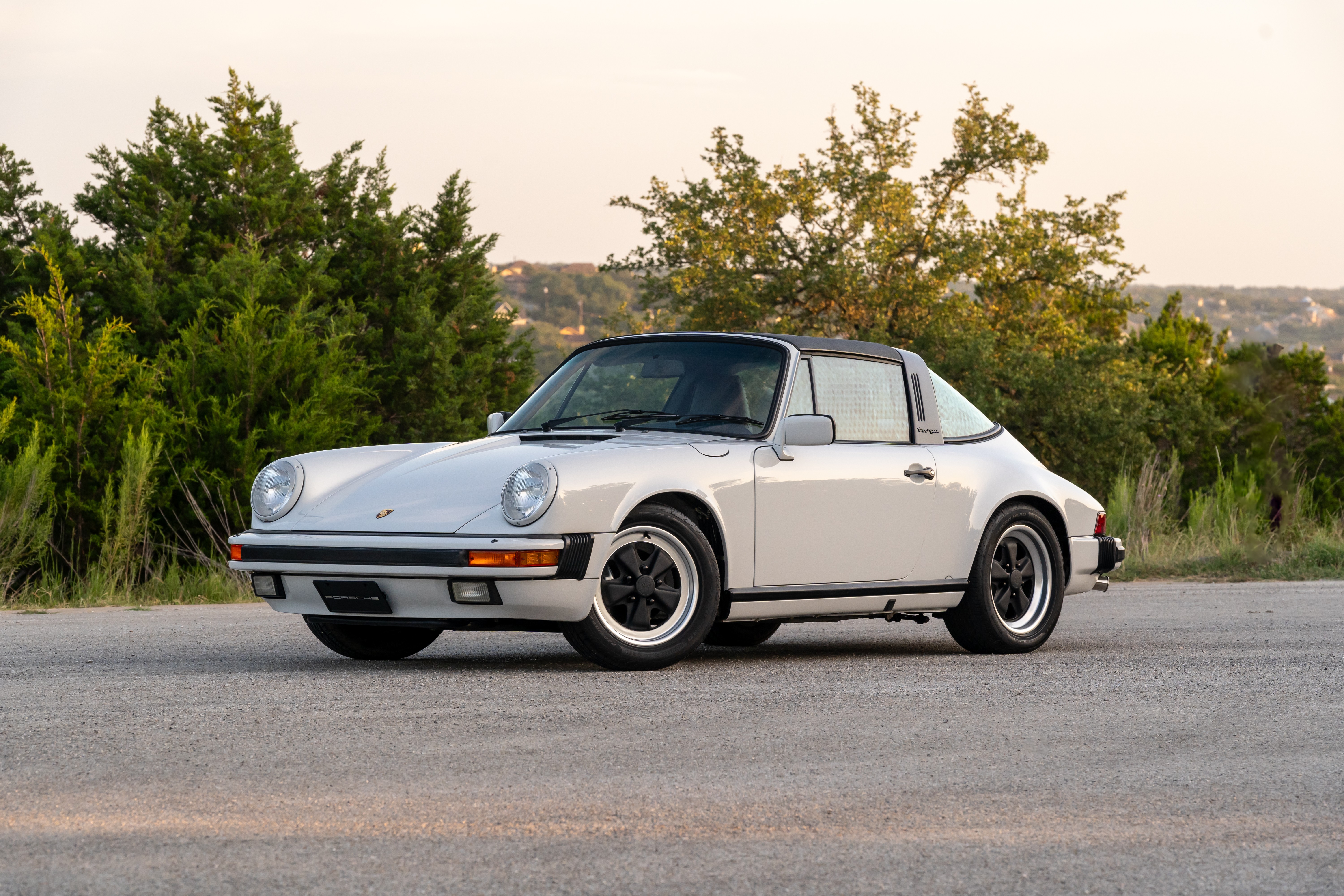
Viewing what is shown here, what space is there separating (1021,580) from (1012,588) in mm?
86

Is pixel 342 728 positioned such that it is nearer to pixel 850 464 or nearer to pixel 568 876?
pixel 568 876

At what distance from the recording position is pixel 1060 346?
122 ft

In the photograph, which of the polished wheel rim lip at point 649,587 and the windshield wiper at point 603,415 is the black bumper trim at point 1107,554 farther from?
the polished wheel rim lip at point 649,587

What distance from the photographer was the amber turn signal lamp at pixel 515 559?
6781 millimetres

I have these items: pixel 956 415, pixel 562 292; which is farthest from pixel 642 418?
pixel 562 292

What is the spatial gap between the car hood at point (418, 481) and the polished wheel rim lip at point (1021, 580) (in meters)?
2.01

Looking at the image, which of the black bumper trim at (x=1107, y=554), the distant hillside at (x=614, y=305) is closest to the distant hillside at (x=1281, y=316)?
the distant hillside at (x=614, y=305)

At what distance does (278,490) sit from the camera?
7.70 metres

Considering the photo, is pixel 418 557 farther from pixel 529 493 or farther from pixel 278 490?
pixel 278 490

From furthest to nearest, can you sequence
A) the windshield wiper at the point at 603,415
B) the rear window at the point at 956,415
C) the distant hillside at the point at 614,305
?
the distant hillside at the point at 614,305 → the rear window at the point at 956,415 → the windshield wiper at the point at 603,415

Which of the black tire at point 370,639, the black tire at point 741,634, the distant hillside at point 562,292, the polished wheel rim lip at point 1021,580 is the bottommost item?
the black tire at point 741,634

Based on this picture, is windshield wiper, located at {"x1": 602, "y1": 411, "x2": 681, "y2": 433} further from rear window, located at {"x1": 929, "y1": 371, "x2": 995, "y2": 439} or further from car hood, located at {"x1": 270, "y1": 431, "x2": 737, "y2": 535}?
rear window, located at {"x1": 929, "y1": 371, "x2": 995, "y2": 439}

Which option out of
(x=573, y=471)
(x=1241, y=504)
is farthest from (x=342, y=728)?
(x=1241, y=504)

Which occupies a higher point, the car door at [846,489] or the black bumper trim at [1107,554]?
the car door at [846,489]
